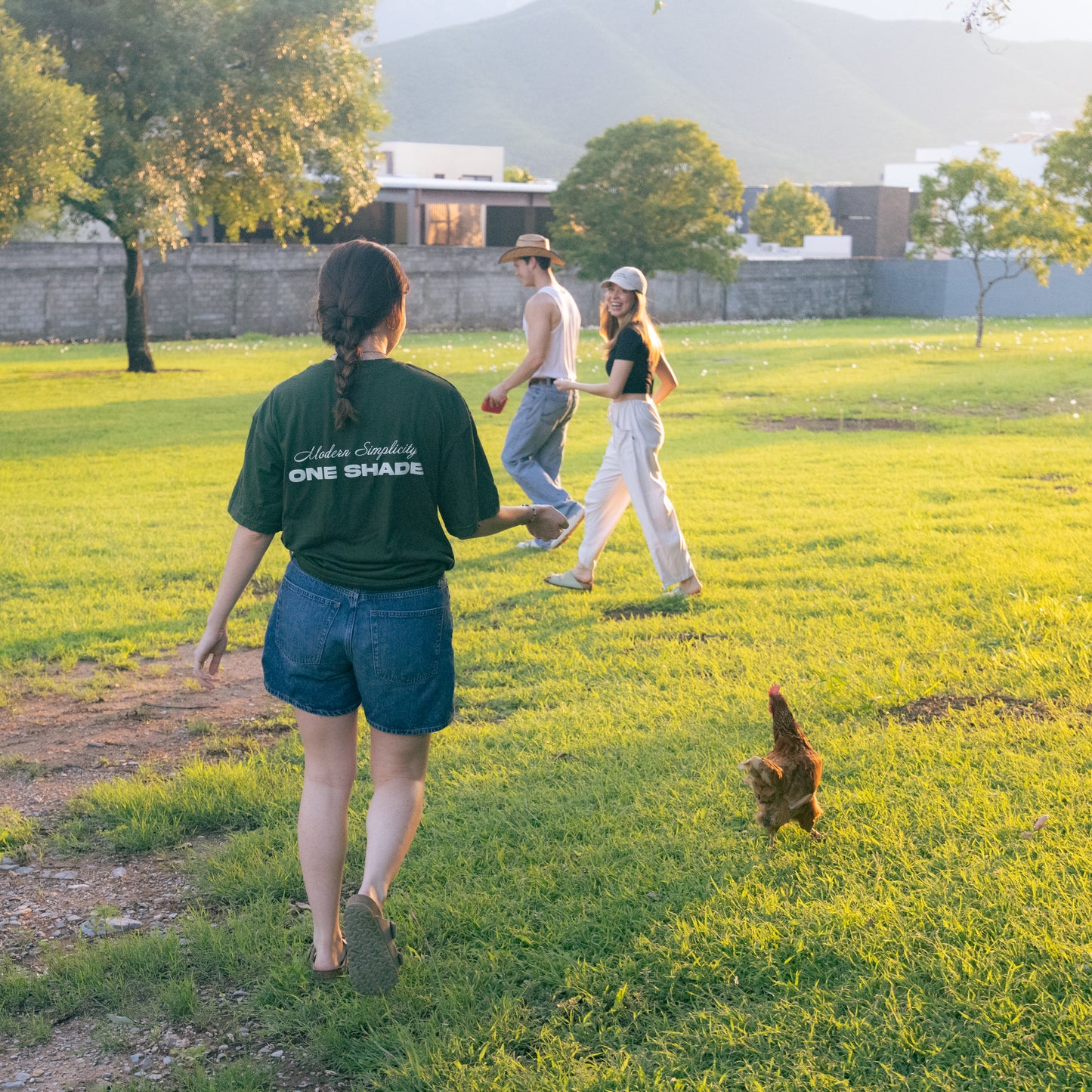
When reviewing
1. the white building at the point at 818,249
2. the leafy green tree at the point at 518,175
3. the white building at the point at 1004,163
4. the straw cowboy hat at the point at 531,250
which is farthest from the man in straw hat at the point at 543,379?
the white building at the point at 1004,163

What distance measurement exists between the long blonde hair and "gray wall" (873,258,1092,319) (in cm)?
5145

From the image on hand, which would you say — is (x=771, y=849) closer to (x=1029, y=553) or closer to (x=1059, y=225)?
(x=1029, y=553)

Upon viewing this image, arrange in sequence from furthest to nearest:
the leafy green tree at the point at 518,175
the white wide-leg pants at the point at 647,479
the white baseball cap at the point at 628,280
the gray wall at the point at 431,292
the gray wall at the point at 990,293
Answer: the leafy green tree at the point at 518,175, the gray wall at the point at 990,293, the gray wall at the point at 431,292, the white wide-leg pants at the point at 647,479, the white baseball cap at the point at 628,280

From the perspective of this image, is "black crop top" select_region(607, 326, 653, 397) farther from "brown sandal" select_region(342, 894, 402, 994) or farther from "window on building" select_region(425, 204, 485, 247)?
"window on building" select_region(425, 204, 485, 247)

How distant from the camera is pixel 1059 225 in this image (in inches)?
1268

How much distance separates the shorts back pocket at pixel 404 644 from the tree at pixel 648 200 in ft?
135

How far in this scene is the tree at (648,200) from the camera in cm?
4331

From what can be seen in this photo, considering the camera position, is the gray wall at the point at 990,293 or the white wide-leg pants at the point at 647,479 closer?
the white wide-leg pants at the point at 647,479

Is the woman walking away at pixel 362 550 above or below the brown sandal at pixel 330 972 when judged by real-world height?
above

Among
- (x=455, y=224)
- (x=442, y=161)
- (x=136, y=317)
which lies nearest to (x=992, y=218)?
(x=136, y=317)

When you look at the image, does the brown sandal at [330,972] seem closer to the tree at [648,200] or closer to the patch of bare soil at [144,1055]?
the patch of bare soil at [144,1055]

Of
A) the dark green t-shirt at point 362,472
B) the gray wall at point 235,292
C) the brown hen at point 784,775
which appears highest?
the gray wall at point 235,292

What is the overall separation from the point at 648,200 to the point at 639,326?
3819 centimetres

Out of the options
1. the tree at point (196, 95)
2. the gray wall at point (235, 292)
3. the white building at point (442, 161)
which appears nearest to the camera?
the tree at point (196, 95)
